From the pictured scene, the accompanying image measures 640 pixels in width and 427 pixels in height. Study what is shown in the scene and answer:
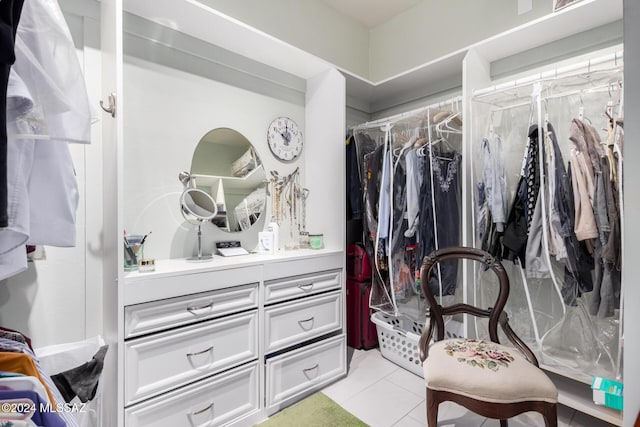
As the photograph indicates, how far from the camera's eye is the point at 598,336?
1.56 metres

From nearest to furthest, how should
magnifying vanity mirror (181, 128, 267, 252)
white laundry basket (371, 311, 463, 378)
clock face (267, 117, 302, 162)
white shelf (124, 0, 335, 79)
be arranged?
1. white shelf (124, 0, 335, 79)
2. magnifying vanity mirror (181, 128, 267, 252)
3. white laundry basket (371, 311, 463, 378)
4. clock face (267, 117, 302, 162)

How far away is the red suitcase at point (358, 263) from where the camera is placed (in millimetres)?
2568

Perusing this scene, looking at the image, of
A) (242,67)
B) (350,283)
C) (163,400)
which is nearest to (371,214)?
(350,283)

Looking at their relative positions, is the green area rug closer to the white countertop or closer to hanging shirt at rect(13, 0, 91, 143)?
the white countertop

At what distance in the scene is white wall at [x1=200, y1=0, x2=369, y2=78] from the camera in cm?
220

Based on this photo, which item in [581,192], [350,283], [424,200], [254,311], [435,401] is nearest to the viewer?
[435,401]

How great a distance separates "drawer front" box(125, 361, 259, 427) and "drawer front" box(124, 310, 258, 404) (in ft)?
0.15

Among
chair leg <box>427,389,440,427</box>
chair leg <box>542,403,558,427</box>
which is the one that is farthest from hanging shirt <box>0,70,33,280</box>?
chair leg <box>542,403,558,427</box>

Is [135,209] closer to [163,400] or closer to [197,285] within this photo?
[197,285]

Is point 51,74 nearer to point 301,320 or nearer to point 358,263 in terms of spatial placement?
point 301,320

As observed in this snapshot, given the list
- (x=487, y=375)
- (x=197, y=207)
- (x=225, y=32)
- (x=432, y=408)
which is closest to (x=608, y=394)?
(x=487, y=375)

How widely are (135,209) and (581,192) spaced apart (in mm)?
2353

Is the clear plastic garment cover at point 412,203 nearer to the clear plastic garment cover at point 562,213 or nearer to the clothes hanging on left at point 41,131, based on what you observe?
the clear plastic garment cover at point 562,213

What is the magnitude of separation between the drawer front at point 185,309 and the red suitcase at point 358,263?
1.13m
